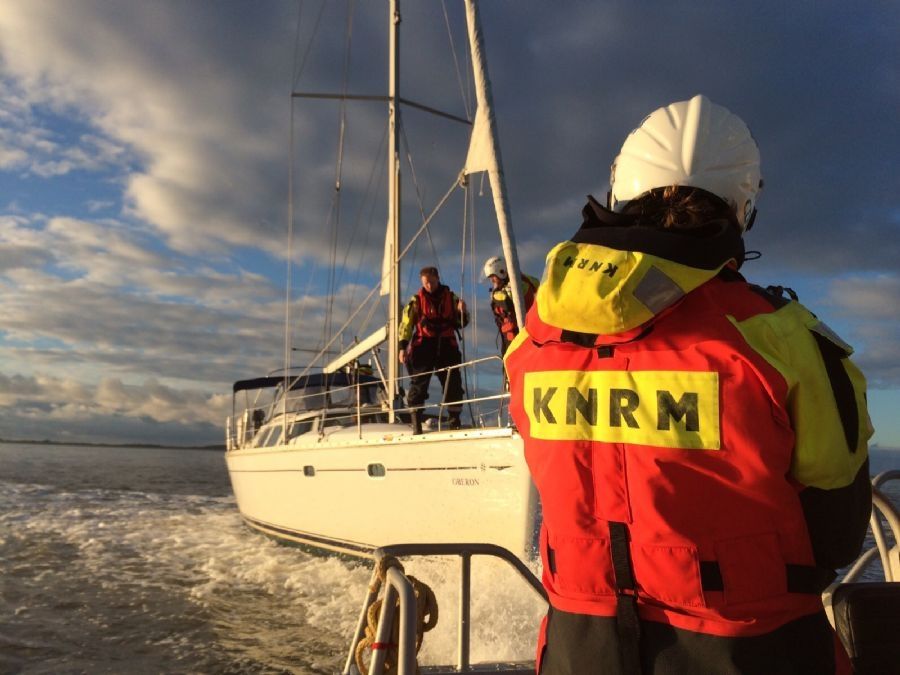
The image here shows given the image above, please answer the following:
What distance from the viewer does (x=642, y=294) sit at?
1275 millimetres

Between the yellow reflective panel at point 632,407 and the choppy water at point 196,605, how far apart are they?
602 centimetres

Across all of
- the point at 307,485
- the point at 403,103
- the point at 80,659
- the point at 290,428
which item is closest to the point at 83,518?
the point at 290,428

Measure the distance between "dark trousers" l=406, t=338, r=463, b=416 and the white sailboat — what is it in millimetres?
347

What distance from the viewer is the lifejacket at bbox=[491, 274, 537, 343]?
8047 mm

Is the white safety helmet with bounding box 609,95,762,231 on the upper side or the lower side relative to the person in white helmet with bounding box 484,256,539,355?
lower

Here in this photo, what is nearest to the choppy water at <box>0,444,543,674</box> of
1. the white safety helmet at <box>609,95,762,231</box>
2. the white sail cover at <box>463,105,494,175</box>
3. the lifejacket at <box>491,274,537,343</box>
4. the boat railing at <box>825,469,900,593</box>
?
the lifejacket at <box>491,274,537,343</box>

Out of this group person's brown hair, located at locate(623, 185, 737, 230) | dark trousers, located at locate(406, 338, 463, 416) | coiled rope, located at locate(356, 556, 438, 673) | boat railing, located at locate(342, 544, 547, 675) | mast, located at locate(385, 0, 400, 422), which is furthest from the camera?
mast, located at locate(385, 0, 400, 422)

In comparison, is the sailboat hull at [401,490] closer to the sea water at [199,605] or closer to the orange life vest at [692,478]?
the sea water at [199,605]

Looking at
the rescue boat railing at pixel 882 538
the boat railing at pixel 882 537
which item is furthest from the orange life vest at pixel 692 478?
the boat railing at pixel 882 537

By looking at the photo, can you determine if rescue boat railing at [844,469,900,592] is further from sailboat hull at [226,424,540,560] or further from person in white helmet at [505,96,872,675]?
sailboat hull at [226,424,540,560]

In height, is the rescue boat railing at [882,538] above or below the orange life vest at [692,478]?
below

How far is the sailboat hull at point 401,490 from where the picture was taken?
7988 millimetres

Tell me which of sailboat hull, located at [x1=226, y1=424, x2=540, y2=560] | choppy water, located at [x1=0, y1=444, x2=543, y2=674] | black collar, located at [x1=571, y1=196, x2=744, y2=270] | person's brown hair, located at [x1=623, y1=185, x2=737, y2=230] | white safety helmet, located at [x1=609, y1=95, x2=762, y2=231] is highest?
white safety helmet, located at [x1=609, y1=95, x2=762, y2=231]

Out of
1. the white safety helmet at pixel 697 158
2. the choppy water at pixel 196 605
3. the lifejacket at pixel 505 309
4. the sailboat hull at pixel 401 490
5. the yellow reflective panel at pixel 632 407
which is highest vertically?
the lifejacket at pixel 505 309
